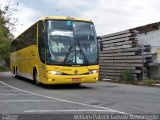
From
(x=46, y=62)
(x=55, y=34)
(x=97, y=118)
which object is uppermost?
(x=55, y=34)

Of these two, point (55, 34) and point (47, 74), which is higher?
point (55, 34)

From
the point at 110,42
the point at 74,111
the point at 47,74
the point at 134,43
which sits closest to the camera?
the point at 74,111

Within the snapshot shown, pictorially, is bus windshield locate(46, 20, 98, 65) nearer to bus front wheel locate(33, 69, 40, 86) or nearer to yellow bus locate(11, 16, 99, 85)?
yellow bus locate(11, 16, 99, 85)

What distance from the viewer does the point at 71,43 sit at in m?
20.4

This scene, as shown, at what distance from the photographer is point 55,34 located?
20359 millimetres

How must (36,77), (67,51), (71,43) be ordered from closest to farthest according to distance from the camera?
(67,51) < (71,43) < (36,77)

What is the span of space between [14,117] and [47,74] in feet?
30.7

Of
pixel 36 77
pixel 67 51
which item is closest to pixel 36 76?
pixel 36 77

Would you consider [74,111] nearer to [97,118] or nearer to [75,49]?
[97,118]

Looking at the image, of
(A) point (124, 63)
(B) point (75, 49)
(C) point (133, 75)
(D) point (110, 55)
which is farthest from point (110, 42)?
(B) point (75, 49)

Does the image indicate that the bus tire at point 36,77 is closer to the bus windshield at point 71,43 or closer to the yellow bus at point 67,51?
the yellow bus at point 67,51

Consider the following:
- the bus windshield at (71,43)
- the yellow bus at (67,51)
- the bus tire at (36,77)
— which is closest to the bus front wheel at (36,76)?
the bus tire at (36,77)

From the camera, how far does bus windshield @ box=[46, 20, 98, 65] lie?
66.0 ft

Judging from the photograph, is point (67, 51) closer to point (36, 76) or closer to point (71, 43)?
point (71, 43)
